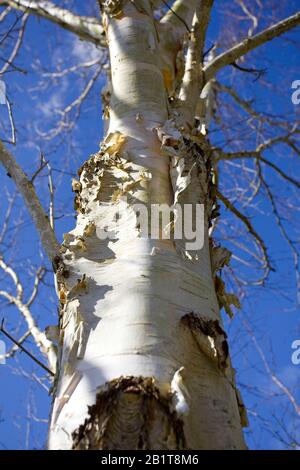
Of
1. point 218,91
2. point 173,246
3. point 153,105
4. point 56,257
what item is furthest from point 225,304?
point 218,91

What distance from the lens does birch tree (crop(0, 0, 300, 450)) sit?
967 millimetres

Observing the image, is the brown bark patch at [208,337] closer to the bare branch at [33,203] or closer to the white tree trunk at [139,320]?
the white tree trunk at [139,320]

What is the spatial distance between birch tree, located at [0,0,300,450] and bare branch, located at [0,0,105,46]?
3.57 ft

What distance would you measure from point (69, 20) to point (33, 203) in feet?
7.81

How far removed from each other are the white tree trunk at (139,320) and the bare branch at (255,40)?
2.93 ft

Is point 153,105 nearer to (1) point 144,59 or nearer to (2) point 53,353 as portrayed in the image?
(1) point 144,59

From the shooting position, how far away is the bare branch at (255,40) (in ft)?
8.10

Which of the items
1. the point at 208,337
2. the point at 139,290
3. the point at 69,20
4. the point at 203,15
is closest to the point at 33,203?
the point at 139,290

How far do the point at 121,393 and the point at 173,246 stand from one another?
0.49 meters

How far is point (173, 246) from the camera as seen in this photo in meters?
1.36

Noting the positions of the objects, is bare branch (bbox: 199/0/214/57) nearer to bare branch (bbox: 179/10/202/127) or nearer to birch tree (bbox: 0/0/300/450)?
bare branch (bbox: 179/10/202/127)

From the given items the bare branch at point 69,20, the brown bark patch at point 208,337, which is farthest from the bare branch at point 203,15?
the brown bark patch at point 208,337

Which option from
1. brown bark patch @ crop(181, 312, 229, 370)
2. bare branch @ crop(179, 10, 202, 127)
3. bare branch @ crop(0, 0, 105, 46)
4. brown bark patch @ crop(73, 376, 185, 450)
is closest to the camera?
brown bark patch @ crop(73, 376, 185, 450)

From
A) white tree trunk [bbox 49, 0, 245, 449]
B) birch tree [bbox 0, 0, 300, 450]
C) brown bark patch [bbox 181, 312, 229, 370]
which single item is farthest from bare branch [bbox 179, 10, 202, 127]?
brown bark patch [bbox 181, 312, 229, 370]
